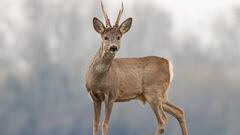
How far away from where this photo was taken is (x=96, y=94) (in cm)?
1850

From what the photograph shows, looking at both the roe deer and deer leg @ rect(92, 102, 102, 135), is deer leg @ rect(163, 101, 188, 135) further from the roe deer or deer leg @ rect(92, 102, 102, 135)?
deer leg @ rect(92, 102, 102, 135)

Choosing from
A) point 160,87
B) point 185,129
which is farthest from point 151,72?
point 185,129

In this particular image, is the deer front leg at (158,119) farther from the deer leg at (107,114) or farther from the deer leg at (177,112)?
the deer leg at (107,114)

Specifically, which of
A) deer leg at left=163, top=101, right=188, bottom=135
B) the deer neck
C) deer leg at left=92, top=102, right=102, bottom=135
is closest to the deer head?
the deer neck

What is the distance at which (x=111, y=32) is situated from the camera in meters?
18.0

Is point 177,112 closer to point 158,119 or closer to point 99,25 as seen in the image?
point 158,119

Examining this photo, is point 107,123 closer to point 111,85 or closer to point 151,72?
point 111,85

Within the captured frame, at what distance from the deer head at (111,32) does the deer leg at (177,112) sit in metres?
3.29

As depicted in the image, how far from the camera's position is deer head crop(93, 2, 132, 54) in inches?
701

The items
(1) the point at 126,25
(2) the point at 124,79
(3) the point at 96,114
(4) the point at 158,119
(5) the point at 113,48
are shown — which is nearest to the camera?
(5) the point at 113,48

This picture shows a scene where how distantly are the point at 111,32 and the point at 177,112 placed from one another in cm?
401

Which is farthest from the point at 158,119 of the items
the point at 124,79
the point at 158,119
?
the point at 124,79

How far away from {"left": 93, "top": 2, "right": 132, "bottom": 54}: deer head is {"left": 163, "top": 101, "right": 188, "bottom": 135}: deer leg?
3.29 meters

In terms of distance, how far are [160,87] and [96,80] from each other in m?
2.52
